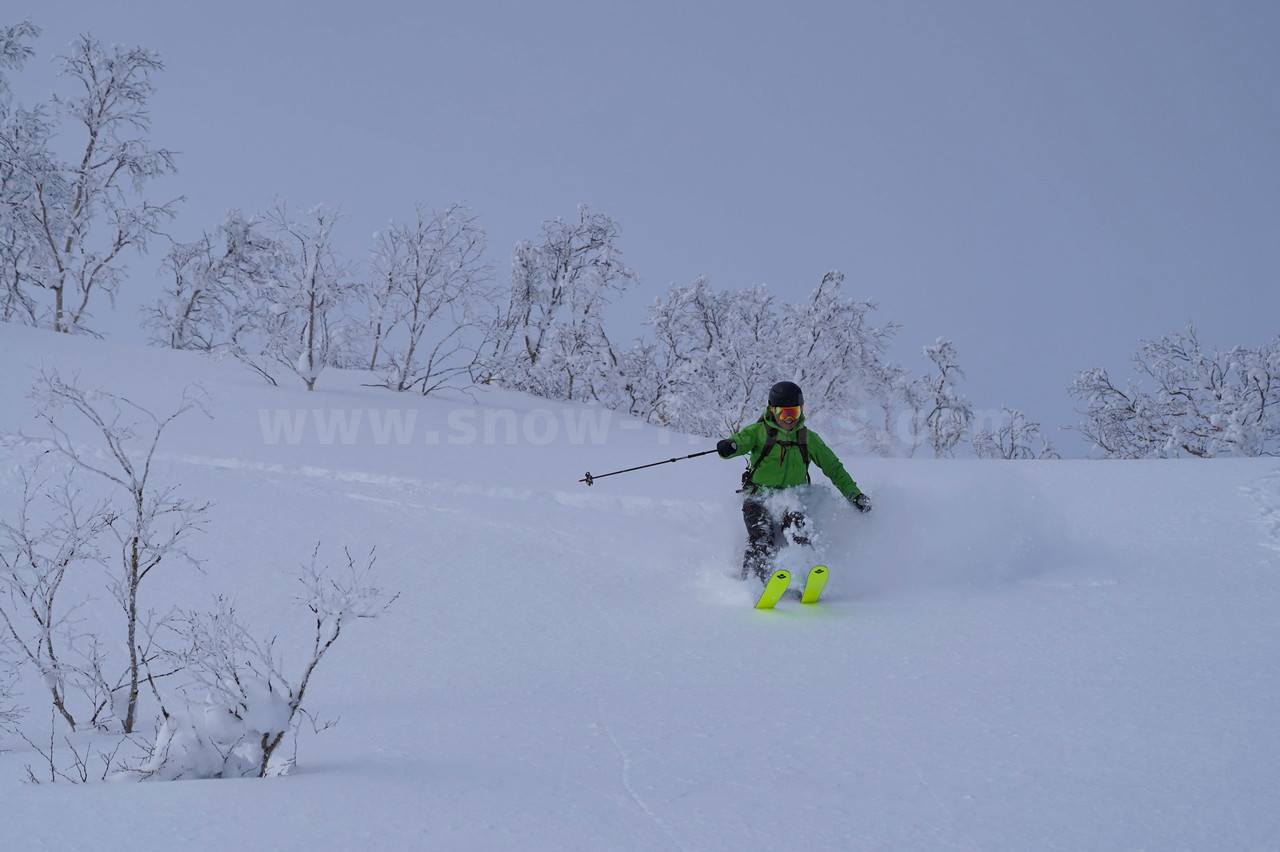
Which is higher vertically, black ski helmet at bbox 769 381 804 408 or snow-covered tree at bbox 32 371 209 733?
black ski helmet at bbox 769 381 804 408

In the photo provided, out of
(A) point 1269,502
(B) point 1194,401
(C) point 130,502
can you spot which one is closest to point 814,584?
(A) point 1269,502

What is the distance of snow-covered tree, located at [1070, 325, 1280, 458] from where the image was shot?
18719 mm

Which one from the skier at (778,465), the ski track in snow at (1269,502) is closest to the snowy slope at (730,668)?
the ski track in snow at (1269,502)

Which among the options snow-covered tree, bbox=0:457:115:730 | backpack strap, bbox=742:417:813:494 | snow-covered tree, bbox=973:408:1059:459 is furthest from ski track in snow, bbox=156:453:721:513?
snow-covered tree, bbox=973:408:1059:459

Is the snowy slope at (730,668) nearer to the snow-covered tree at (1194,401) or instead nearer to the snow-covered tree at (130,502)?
the snow-covered tree at (130,502)

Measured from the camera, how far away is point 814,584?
5.42 metres

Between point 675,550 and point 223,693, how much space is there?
4636 millimetres

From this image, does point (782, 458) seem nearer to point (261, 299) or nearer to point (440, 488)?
point (440, 488)

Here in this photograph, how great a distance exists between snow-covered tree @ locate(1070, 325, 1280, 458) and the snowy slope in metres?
12.7

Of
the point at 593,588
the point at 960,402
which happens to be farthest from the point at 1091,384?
the point at 593,588

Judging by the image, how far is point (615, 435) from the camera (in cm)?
1314

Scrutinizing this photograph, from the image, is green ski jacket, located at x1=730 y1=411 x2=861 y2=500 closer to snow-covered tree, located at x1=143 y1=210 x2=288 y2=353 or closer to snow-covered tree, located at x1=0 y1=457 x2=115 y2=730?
snow-covered tree, located at x1=0 y1=457 x2=115 y2=730

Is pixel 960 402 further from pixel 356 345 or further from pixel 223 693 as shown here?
pixel 223 693

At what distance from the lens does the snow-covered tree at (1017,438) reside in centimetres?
2488
